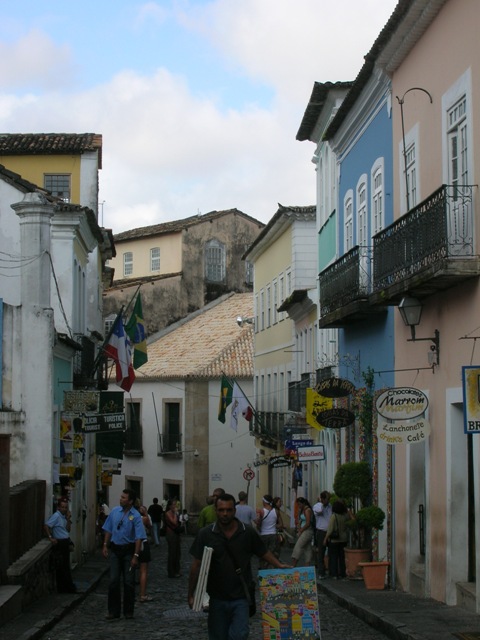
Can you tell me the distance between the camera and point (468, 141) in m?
14.2

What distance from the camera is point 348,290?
20688 mm

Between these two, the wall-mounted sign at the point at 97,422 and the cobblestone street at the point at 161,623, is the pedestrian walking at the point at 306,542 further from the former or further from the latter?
the wall-mounted sign at the point at 97,422

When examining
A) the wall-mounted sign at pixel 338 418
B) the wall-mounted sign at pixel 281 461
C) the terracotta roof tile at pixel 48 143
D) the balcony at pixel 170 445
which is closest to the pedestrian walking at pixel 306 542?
the wall-mounted sign at pixel 338 418

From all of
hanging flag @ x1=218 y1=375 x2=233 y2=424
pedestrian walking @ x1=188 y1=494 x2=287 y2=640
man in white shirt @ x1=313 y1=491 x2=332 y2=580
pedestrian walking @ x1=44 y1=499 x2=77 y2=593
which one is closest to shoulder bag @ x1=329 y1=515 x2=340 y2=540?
man in white shirt @ x1=313 y1=491 x2=332 y2=580

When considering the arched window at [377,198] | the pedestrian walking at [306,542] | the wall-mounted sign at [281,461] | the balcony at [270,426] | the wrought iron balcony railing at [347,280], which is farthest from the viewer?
the balcony at [270,426]

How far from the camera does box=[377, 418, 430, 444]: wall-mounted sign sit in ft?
50.7

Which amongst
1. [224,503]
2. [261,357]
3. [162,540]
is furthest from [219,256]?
[224,503]

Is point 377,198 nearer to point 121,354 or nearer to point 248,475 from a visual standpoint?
point 121,354

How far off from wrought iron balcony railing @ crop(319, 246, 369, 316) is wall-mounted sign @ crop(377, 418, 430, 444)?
14.6ft

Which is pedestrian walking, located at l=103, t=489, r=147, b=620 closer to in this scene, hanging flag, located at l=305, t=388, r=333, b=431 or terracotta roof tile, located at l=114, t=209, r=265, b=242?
hanging flag, located at l=305, t=388, r=333, b=431

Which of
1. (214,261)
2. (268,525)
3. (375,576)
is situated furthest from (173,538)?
(214,261)

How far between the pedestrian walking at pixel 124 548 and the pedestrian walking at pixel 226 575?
5598 mm

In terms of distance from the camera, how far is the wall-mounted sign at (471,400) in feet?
37.7

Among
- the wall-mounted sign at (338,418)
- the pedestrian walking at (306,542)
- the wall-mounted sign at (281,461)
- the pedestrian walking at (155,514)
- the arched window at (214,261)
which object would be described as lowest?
the pedestrian walking at (155,514)
